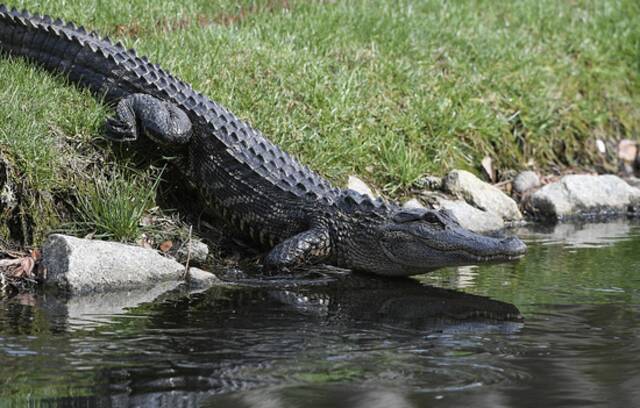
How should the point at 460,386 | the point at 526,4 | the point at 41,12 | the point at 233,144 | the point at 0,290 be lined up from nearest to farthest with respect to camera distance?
the point at 460,386 < the point at 0,290 < the point at 233,144 < the point at 41,12 < the point at 526,4

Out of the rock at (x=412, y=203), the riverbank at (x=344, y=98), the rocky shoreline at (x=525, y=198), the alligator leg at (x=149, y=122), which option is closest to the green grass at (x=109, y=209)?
the riverbank at (x=344, y=98)

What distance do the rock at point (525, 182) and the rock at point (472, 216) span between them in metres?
0.95

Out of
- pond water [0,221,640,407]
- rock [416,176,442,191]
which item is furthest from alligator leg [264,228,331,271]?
rock [416,176,442,191]

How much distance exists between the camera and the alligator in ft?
22.0

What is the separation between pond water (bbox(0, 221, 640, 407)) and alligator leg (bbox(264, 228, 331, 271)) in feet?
0.40

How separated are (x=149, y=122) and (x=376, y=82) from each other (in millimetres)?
2678

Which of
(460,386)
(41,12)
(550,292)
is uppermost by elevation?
(41,12)

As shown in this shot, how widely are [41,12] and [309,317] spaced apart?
453 centimetres

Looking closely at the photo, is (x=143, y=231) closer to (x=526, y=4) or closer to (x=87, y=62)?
(x=87, y=62)

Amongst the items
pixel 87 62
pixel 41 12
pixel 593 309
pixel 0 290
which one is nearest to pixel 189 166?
pixel 87 62

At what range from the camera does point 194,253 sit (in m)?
6.79

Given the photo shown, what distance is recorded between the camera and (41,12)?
8930mm

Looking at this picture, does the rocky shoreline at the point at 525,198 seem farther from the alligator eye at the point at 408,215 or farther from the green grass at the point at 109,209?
the green grass at the point at 109,209

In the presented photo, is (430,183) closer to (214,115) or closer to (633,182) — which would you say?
(214,115)
